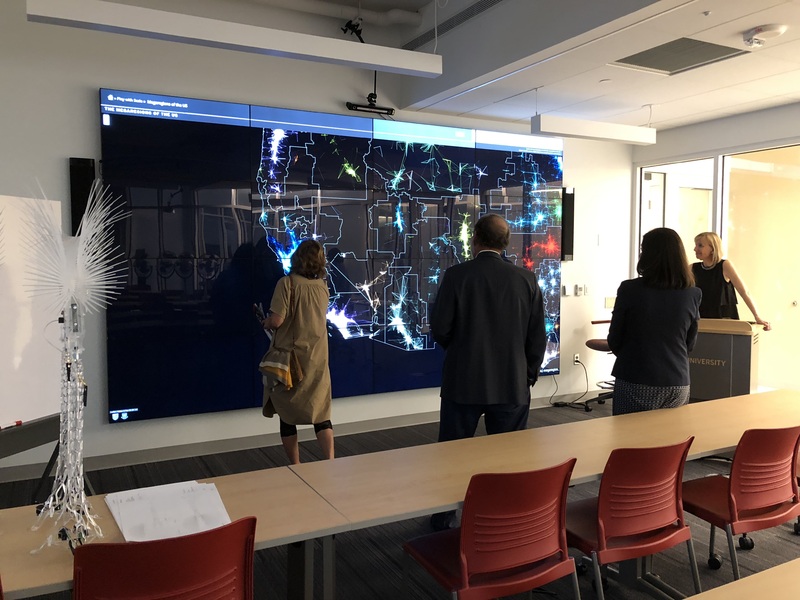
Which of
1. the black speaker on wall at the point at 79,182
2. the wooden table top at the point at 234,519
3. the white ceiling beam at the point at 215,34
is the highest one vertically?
the white ceiling beam at the point at 215,34

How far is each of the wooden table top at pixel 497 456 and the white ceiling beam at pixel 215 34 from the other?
2298 millimetres

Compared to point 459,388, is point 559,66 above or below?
above

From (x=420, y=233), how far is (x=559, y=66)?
190 centimetres

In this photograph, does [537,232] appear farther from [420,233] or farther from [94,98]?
[94,98]

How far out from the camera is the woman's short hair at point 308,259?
12.2 ft

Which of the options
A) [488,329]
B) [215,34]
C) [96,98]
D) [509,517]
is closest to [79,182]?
[96,98]

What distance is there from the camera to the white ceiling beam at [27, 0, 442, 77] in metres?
2.90

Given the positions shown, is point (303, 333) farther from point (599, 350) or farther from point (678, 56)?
point (599, 350)

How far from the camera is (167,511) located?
1.80 metres

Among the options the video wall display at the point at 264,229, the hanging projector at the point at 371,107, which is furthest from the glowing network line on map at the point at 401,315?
the hanging projector at the point at 371,107

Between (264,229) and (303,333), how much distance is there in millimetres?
1401

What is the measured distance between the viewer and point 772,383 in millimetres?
6496

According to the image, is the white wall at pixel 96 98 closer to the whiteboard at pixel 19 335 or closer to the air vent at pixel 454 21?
the whiteboard at pixel 19 335

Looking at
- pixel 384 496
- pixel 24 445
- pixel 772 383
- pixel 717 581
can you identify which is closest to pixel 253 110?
pixel 24 445
